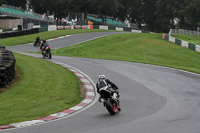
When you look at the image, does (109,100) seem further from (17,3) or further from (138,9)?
(138,9)

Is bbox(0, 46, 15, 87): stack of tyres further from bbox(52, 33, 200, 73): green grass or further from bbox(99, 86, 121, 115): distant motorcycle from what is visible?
bbox(52, 33, 200, 73): green grass

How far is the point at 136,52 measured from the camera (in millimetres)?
31453

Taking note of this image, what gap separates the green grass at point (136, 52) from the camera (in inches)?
1099

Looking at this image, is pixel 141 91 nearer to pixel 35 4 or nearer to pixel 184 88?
pixel 184 88

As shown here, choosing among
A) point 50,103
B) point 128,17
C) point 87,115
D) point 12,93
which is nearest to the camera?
point 87,115

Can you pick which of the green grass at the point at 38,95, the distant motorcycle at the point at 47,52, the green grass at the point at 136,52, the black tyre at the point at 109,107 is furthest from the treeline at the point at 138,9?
the black tyre at the point at 109,107

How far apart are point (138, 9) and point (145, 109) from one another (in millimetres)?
83389

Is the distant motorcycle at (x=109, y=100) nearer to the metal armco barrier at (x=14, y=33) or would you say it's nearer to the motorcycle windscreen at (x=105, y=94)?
the motorcycle windscreen at (x=105, y=94)

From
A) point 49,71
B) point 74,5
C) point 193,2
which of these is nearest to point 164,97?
point 49,71

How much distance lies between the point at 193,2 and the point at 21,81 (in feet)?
231

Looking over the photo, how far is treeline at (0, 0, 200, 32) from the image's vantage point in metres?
78.2

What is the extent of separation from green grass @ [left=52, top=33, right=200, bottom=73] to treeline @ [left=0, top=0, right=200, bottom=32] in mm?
40503

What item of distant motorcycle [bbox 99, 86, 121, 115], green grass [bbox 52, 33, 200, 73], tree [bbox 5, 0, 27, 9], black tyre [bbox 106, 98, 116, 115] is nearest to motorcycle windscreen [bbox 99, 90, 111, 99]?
distant motorcycle [bbox 99, 86, 121, 115]

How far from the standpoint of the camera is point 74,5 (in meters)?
77.1
